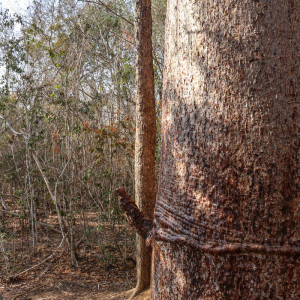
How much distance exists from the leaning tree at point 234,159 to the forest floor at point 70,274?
3.88m

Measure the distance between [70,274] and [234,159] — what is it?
5.37 meters

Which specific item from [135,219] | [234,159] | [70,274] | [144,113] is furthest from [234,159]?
[70,274]

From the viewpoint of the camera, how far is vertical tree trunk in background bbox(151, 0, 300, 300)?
2.30 feet

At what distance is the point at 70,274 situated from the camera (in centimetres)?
552

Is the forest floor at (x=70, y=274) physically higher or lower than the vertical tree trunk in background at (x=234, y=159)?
lower

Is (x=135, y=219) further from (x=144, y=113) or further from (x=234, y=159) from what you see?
(x=144, y=113)

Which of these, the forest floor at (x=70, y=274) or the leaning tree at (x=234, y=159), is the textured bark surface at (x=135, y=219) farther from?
the forest floor at (x=70, y=274)

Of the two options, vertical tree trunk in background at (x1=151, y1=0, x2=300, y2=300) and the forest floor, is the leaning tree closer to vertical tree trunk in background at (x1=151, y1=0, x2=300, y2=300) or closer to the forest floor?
vertical tree trunk in background at (x1=151, y1=0, x2=300, y2=300)

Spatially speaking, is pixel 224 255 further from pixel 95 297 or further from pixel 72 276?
pixel 72 276

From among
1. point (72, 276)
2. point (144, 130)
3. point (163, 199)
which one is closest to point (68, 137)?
point (144, 130)

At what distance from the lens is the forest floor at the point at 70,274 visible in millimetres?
4853

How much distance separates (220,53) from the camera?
77 cm

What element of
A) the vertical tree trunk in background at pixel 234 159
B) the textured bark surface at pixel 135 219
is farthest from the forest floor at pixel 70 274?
the vertical tree trunk in background at pixel 234 159

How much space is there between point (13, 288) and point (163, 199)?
500 centimetres
